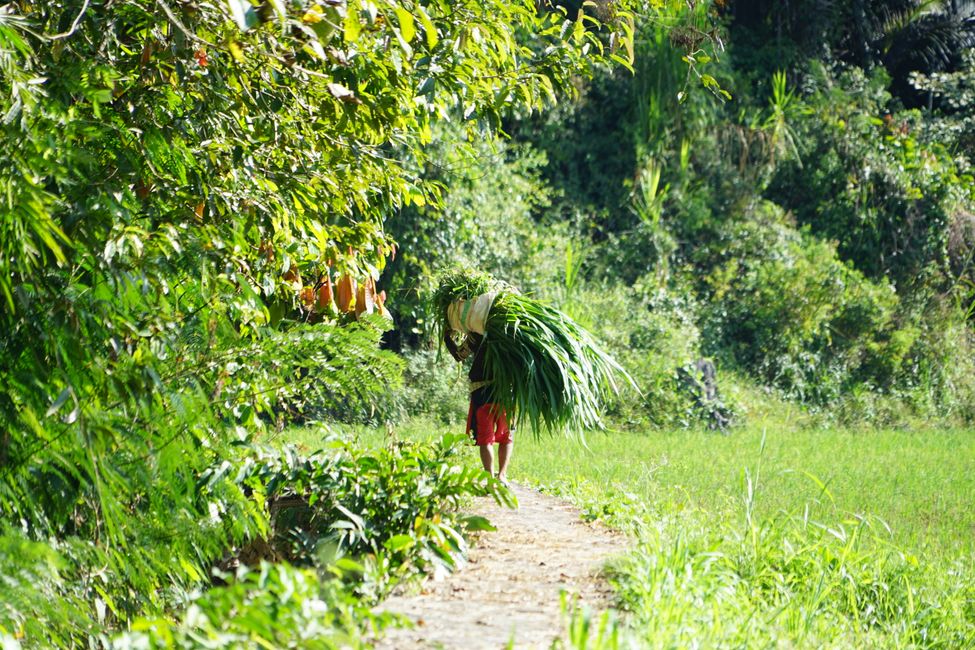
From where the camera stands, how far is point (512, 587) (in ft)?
13.8

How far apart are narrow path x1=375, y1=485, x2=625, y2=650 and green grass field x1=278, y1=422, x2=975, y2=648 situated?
226 millimetres

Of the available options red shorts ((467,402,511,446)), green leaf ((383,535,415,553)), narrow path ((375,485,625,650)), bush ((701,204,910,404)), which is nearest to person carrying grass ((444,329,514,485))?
red shorts ((467,402,511,446))

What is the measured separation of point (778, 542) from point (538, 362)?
157 cm

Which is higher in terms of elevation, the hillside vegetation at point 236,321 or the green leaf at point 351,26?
the green leaf at point 351,26

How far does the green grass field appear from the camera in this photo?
13.4ft

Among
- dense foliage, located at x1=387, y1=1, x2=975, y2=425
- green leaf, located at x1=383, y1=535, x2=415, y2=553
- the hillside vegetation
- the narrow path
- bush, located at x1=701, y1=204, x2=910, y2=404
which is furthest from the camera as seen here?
bush, located at x1=701, y1=204, x2=910, y2=404

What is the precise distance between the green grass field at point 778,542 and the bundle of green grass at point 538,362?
44cm

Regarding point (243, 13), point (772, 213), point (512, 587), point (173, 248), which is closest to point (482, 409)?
point (512, 587)

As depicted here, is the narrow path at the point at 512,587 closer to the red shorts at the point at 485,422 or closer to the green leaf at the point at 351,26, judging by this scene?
the red shorts at the point at 485,422

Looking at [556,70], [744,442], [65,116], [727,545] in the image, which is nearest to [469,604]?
[727,545]

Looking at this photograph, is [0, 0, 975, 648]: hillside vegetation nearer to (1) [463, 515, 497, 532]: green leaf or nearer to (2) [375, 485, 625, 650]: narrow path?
(1) [463, 515, 497, 532]: green leaf

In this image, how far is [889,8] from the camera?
1838cm

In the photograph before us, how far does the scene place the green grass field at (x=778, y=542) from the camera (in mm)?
4074

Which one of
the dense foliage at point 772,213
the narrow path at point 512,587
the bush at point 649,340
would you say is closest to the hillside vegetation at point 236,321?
the narrow path at point 512,587
